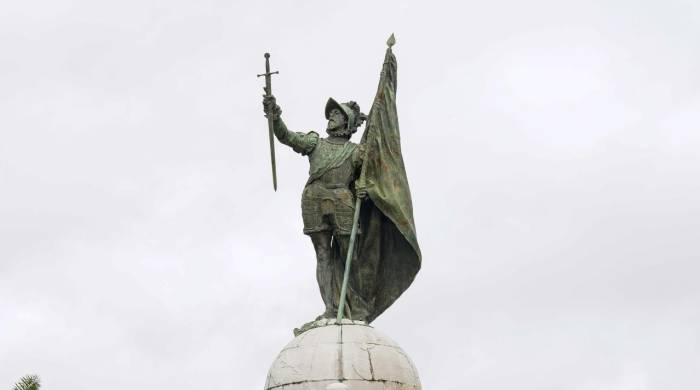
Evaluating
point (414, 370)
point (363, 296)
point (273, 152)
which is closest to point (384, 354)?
point (414, 370)

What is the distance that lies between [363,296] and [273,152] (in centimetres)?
233

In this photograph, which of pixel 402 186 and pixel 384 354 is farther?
pixel 402 186

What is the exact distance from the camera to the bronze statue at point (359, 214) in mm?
17516

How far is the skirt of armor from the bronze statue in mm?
13

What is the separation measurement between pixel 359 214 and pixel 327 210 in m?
0.46

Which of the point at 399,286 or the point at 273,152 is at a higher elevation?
the point at 273,152

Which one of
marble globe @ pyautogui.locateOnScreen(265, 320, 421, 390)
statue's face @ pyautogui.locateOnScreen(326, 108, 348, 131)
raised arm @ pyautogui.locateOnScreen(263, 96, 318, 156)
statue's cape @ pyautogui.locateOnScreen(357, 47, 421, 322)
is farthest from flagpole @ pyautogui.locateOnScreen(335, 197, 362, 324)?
statue's face @ pyautogui.locateOnScreen(326, 108, 348, 131)

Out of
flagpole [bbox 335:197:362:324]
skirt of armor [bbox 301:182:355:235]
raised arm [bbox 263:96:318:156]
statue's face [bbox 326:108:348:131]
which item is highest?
statue's face [bbox 326:108:348:131]

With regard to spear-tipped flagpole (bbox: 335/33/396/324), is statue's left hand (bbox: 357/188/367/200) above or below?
above

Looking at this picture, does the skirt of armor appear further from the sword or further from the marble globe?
the marble globe

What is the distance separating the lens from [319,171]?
Answer: 17.7 meters

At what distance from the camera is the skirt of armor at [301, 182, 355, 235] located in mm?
17453

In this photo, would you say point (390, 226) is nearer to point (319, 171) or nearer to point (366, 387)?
point (319, 171)

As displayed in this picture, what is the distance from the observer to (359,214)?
57.8ft
